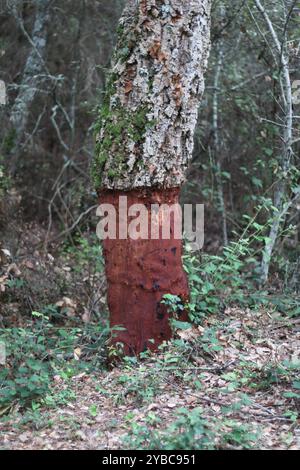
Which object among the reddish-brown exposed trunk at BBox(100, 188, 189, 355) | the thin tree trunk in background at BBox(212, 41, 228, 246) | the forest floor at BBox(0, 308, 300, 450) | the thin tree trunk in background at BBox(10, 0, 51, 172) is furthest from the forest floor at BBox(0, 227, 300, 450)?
the thin tree trunk in background at BBox(10, 0, 51, 172)

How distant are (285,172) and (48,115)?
497 cm

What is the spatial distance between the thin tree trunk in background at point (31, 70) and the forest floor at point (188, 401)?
199 inches

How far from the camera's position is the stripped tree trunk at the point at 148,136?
4.92 m

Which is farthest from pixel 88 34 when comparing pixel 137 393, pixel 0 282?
pixel 137 393

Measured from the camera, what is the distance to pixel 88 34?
10109mm

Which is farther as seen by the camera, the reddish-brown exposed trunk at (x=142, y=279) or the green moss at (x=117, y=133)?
the reddish-brown exposed trunk at (x=142, y=279)

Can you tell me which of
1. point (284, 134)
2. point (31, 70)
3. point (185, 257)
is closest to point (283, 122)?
point (284, 134)

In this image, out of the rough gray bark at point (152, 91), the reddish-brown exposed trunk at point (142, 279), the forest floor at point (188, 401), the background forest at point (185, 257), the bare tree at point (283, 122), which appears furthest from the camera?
the bare tree at point (283, 122)

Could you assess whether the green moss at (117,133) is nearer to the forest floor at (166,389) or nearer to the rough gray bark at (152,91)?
the rough gray bark at (152,91)

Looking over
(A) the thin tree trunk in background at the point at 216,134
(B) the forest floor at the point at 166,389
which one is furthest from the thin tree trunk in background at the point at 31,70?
(B) the forest floor at the point at 166,389

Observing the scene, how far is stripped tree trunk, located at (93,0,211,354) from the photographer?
492 cm

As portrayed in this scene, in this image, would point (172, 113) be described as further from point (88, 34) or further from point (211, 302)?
point (88, 34)

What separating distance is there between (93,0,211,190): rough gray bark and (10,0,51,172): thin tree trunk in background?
4.36m

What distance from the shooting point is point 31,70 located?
940 centimetres
